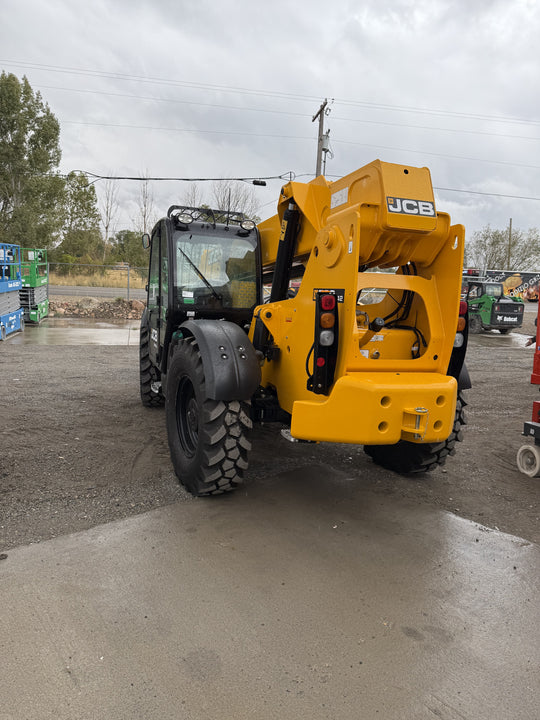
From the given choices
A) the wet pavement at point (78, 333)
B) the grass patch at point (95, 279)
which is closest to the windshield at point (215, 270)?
the wet pavement at point (78, 333)

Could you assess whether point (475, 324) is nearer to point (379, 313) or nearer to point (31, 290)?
point (31, 290)

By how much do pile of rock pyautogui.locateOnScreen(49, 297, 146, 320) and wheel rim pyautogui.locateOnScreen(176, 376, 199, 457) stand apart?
52.6 feet

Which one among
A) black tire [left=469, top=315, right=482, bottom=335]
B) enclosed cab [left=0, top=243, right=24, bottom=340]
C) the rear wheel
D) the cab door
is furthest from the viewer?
black tire [left=469, top=315, right=482, bottom=335]

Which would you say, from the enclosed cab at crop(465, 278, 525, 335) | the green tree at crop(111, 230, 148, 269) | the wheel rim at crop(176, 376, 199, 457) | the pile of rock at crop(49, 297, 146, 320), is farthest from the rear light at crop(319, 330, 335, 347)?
the green tree at crop(111, 230, 148, 269)

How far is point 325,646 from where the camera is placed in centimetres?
246

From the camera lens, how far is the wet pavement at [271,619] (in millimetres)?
2135

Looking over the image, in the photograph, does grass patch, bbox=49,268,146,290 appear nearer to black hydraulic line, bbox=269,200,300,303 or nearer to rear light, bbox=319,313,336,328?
black hydraulic line, bbox=269,200,300,303

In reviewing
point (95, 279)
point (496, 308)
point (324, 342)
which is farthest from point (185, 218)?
point (95, 279)

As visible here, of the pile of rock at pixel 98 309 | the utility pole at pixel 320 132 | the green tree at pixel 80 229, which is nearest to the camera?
the pile of rock at pixel 98 309

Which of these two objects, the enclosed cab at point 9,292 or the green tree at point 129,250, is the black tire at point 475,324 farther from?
the green tree at point 129,250

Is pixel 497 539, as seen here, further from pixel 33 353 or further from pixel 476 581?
pixel 33 353

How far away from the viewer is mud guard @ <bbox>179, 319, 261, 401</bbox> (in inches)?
149

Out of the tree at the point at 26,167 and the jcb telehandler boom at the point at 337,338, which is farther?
the tree at the point at 26,167

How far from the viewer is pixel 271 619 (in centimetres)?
265
